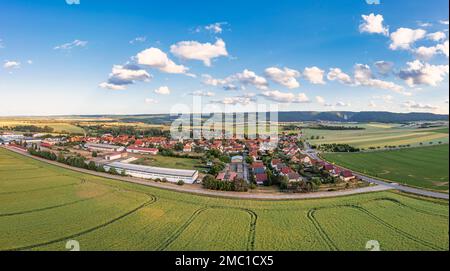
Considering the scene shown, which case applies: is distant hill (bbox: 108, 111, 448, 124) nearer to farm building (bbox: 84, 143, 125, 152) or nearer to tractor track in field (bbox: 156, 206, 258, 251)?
farm building (bbox: 84, 143, 125, 152)

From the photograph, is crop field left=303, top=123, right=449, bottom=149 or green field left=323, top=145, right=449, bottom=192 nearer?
crop field left=303, top=123, right=449, bottom=149

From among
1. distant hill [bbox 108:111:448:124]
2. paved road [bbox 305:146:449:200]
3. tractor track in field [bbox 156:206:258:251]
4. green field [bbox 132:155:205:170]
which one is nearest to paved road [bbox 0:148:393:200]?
paved road [bbox 305:146:449:200]

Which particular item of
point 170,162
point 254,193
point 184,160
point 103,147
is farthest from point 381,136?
point 103,147

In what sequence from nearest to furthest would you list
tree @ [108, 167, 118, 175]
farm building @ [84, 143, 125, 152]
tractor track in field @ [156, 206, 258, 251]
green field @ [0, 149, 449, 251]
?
1. green field @ [0, 149, 449, 251]
2. tractor track in field @ [156, 206, 258, 251]
3. tree @ [108, 167, 118, 175]
4. farm building @ [84, 143, 125, 152]

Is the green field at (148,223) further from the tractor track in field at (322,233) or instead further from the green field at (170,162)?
the green field at (170,162)

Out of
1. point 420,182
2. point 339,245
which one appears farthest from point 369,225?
point 420,182

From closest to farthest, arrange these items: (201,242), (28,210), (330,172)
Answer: (28,210) < (201,242) < (330,172)

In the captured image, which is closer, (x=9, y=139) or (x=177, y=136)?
(x=9, y=139)
